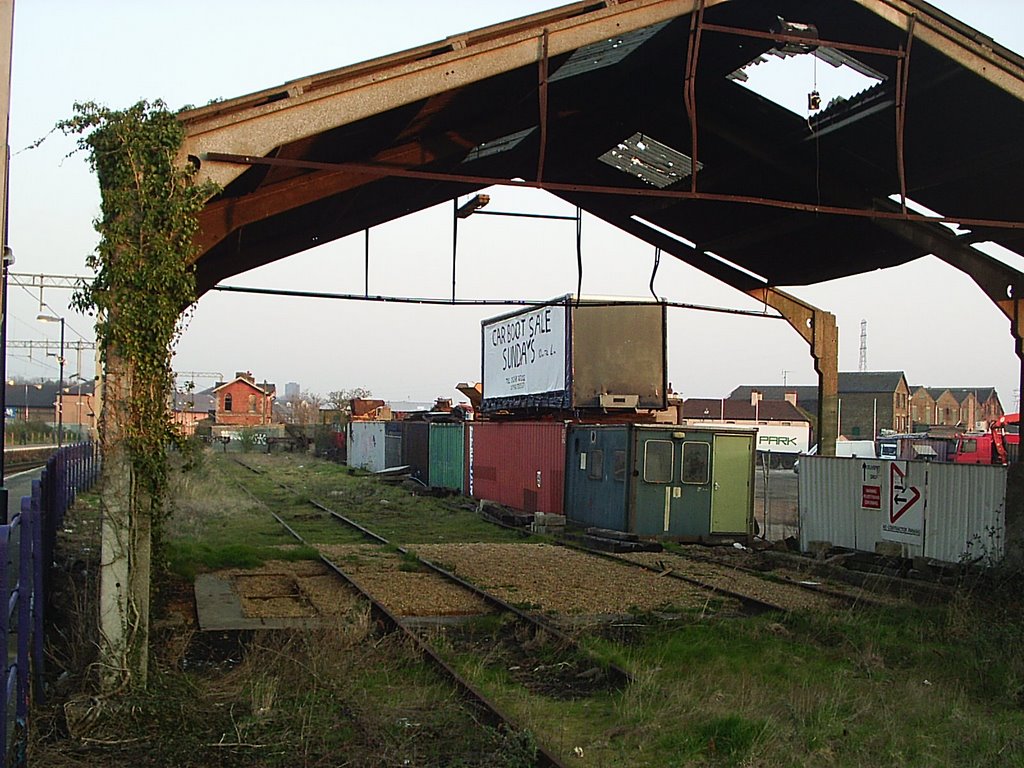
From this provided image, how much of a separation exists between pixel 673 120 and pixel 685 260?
361 cm

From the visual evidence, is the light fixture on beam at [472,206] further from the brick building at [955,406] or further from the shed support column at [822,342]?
the brick building at [955,406]

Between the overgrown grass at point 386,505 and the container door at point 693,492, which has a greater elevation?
the container door at point 693,492

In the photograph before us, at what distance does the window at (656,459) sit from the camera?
2005cm

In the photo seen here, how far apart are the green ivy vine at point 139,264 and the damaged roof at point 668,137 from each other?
565mm

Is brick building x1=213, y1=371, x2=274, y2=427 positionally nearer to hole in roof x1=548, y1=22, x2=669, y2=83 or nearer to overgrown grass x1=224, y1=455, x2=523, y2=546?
overgrown grass x1=224, y1=455, x2=523, y2=546

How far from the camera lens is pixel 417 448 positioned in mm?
37125

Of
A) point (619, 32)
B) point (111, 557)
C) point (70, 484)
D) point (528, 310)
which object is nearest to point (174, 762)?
point (111, 557)

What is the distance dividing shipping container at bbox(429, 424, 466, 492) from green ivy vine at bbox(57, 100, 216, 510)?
22.9 metres

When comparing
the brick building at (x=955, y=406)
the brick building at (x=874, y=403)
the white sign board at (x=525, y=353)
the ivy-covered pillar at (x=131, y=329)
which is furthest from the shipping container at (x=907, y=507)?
the brick building at (x=955, y=406)

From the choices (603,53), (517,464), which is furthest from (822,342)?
(517,464)

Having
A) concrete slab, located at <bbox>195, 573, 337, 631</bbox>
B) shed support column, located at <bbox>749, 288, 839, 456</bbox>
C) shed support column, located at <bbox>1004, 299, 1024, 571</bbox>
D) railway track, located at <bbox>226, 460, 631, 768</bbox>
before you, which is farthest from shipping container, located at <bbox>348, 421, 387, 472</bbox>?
shed support column, located at <bbox>1004, 299, 1024, 571</bbox>

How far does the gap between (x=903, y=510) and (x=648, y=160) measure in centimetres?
663

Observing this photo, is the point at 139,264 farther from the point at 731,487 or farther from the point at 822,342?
the point at 731,487

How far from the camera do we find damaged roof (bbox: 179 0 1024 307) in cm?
968
